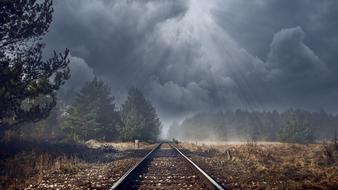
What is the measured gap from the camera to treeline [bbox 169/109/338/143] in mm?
73875

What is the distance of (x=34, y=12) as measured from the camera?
2258cm

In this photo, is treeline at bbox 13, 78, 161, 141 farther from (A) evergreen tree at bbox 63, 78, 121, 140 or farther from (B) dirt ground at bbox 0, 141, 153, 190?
A: (B) dirt ground at bbox 0, 141, 153, 190

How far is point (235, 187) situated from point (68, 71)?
17946 mm

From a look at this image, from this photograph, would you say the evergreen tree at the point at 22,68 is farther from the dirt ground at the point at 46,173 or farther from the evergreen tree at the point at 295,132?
the evergreen tree at the point at 295,132

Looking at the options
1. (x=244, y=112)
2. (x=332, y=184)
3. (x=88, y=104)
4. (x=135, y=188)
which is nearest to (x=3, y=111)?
(x=135, y=188)

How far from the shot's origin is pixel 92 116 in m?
53.2

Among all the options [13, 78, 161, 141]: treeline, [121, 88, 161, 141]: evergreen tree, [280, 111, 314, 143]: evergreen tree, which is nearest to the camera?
[13, 78, 161, 141]: treeline

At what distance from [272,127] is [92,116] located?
111 meters

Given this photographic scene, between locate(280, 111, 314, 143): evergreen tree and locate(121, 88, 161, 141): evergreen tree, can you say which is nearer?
locate(121, 88, 161, 141): evergreen tree

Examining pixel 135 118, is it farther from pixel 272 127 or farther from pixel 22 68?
pixel 272 127

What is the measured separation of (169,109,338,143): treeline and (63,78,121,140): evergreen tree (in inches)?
1437

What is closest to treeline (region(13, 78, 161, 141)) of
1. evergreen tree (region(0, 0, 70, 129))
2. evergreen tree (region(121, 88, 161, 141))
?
evergreen tree (region(121, 88, 161, 141))

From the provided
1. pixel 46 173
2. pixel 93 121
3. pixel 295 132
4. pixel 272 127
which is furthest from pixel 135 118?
pixel 272 127

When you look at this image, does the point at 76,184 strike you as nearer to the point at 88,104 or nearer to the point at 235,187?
the point at 235,187
